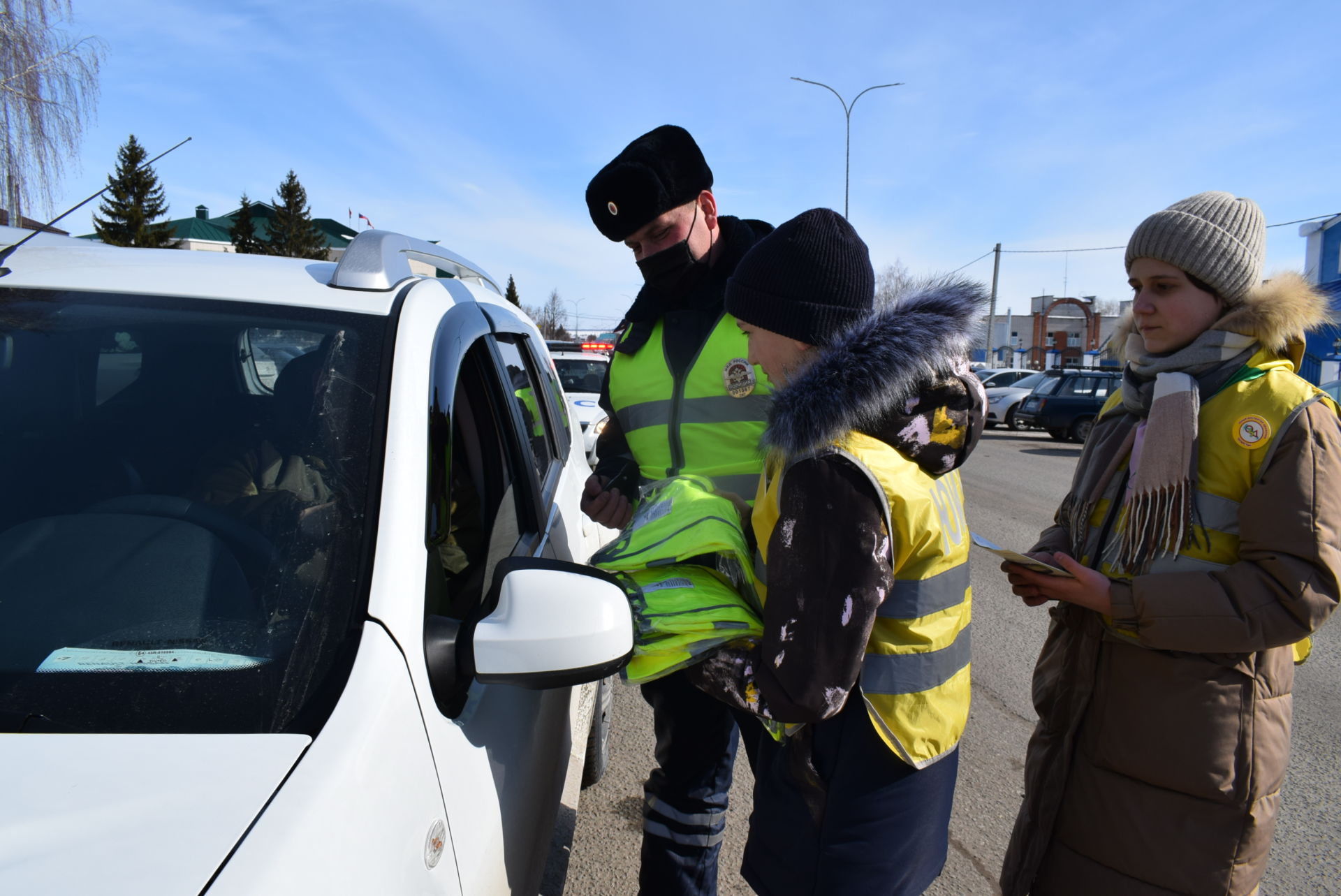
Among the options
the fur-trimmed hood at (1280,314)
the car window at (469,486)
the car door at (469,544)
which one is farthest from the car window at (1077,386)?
the car window at (469,486)

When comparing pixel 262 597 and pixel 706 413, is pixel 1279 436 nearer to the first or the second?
pixel 706 413

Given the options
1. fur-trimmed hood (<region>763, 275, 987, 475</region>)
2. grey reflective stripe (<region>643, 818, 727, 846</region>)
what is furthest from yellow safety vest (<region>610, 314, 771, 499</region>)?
grey reflective stripe (<region>643, 818, 727, 846</region>)

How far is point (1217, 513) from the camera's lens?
1710 millimetres

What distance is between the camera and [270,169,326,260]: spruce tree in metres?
45.5

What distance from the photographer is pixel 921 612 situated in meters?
1.49

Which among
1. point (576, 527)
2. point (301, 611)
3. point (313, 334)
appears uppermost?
point (313, 334)

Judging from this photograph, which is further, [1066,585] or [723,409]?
[723,409]

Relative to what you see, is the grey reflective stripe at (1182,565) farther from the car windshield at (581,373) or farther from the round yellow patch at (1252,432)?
the car windshield at (581,373)

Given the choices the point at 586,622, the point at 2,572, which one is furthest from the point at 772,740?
the point at 2,572

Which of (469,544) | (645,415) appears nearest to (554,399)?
(645,415)

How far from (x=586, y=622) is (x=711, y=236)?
157cm

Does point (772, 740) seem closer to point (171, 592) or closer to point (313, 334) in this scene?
point (171, 592)

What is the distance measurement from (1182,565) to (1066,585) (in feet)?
0.76

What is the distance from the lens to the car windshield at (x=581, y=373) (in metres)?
11.0
